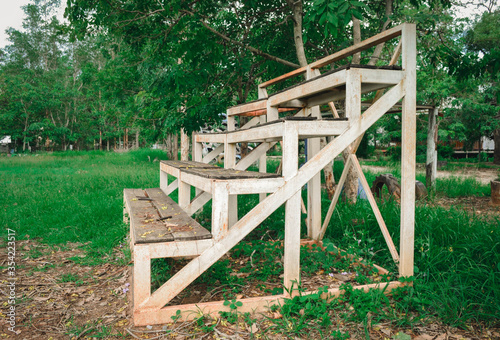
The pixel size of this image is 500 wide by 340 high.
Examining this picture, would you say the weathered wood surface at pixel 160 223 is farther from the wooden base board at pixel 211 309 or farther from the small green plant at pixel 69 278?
the small green plant at pixel 69 278

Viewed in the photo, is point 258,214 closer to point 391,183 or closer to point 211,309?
point 211,309

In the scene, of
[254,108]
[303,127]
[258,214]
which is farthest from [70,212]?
[303,127]

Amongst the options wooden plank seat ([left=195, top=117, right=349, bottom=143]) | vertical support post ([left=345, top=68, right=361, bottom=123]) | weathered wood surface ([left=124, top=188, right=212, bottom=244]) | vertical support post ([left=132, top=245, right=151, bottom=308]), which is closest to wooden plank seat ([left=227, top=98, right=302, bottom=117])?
wooden plank seat ([left=195, top=117, right=349, bottom=143])

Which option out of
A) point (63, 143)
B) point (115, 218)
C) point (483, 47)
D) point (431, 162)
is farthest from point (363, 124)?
point (63, 143)

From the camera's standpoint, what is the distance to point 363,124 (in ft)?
9.21

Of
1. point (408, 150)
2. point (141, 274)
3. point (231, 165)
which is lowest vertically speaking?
point (141, 274)

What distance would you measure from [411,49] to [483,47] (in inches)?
698

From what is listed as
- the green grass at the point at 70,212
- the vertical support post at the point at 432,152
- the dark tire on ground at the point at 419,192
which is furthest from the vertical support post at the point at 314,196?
the vertical support post at the point at 432,152

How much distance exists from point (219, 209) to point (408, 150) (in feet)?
5.17

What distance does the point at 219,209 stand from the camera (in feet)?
8.16

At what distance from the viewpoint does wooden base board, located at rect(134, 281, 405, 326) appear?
95.1 inches

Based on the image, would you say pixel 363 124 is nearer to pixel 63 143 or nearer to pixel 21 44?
pixel 63 143

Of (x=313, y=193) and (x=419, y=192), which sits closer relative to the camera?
(x=313, y=193)

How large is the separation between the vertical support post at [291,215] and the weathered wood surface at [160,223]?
61 cm
